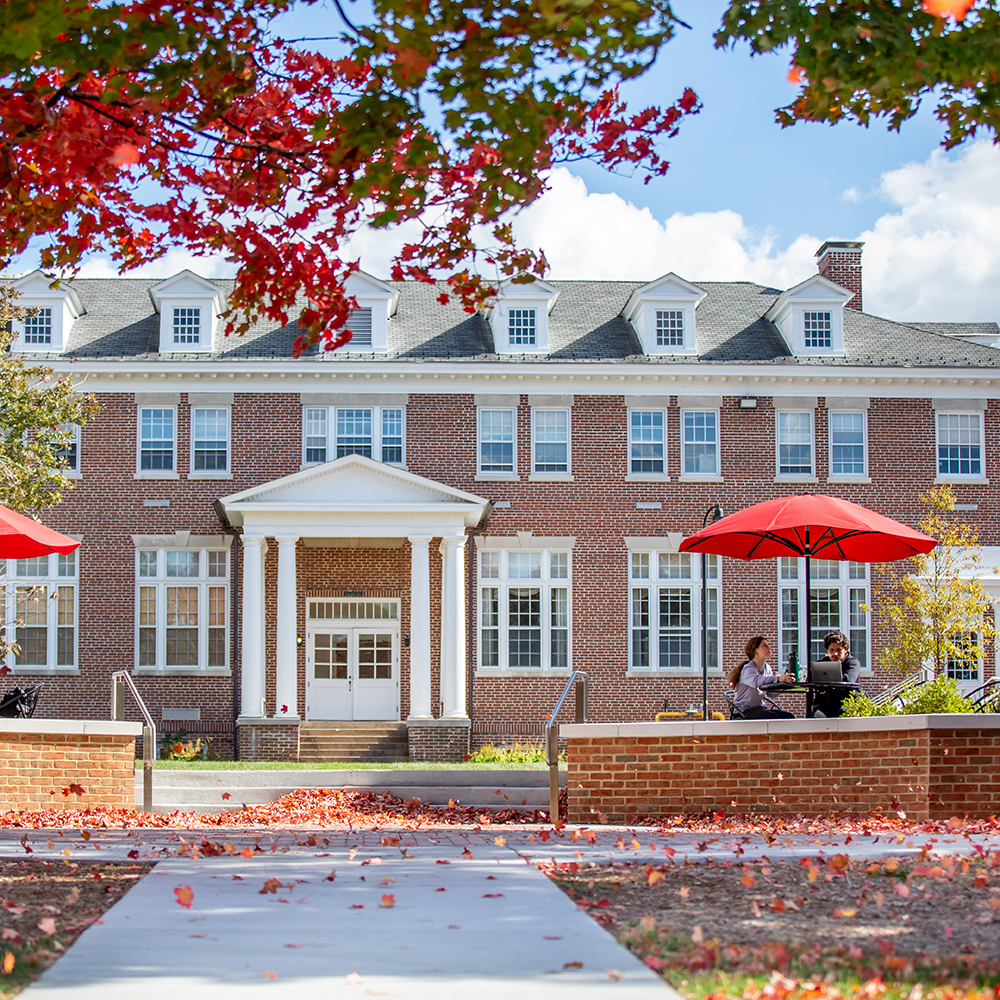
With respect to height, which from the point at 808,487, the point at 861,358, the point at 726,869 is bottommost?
the point at 726,869

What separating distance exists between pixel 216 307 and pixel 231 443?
123 inches

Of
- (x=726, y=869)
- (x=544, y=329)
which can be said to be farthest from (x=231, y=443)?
(x=726, y=869)

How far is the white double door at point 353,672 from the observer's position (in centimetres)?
2384

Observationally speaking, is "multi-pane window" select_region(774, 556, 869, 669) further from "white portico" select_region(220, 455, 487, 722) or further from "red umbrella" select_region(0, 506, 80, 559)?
"red umbrella" select_region(0, 506, 80, 559)

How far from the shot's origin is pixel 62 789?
1203 centimetres

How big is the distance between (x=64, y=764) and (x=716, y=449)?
15567 millimetres

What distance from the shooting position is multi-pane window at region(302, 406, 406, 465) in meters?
23.9

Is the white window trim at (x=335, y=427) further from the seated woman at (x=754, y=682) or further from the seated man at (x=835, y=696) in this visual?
the seated man at (x=835, y=696)

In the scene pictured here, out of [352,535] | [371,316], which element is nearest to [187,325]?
[371,316]

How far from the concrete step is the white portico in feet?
18.7

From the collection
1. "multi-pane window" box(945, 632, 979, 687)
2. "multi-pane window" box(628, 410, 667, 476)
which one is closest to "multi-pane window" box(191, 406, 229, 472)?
"multi-pane window" box(628, 410, 667, 476)

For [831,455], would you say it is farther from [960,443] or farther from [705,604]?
[705,604]

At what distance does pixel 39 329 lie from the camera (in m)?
24.7

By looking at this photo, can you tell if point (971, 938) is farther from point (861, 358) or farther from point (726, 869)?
point (861, 358)
